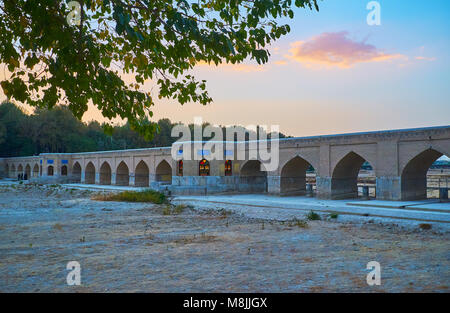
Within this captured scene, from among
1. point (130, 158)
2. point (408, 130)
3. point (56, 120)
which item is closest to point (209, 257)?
point (408, 130)

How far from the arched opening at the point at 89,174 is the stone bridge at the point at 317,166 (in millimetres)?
4313

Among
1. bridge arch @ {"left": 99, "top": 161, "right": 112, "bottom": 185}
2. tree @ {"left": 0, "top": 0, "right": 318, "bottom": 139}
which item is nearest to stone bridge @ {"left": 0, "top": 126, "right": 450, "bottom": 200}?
bridge arch @ {"left": 99, "top": 161, "right": 112, "bottom": 185}

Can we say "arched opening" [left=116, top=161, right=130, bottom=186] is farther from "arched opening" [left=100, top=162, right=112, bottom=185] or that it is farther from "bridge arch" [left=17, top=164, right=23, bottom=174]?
"bridge arch" [left=17, top=164, right=23, bottom=174]

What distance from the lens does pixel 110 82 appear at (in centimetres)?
587

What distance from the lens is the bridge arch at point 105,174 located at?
38.6 m

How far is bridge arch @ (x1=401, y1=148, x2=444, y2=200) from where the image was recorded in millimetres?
18812

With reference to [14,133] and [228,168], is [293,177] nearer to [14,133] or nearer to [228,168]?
[228,168]

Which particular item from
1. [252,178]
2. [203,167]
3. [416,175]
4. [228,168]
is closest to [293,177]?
[252,178]

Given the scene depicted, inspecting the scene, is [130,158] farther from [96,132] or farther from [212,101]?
[96,132]

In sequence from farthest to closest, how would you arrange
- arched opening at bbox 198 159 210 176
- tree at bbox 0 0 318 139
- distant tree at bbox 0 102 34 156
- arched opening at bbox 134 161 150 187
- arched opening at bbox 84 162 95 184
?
1. distant tree at bbox 0 102 34 156
2. arched opening at bbox 84 162 95 184
3. arched opening at bbox 134 161 150 187
4. arched opening at bbox 198 159 210 176
5. tree at bbox 0 0 318 139

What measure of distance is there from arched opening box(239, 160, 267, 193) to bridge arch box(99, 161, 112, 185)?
54.8ft

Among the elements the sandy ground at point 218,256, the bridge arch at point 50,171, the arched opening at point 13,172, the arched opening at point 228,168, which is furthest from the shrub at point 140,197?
the arched opening at point 13,172

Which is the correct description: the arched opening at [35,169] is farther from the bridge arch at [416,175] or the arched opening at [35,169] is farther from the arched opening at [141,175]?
the bridge arch at [416,175]
